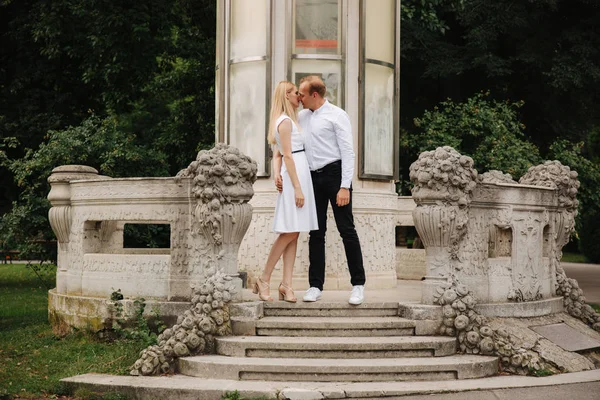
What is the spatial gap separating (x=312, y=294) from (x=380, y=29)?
4.04 metres

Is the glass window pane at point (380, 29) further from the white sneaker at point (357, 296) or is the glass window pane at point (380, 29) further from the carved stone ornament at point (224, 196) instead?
the white sneaker at point (357, 296)

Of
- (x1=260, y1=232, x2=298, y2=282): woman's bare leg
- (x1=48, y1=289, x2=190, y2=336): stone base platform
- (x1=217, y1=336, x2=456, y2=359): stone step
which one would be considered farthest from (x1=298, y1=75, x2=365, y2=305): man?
(x1=48, y1=289, x2=190, y2=336): stone base platform

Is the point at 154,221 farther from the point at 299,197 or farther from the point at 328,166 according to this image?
the point at 328,166

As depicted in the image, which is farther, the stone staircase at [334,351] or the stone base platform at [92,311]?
the stone base platform at [92,311]

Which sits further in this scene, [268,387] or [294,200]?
[294,200]

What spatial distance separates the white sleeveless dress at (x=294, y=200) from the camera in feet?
31.2

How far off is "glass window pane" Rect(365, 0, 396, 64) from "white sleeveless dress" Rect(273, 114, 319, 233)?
278 centimetres

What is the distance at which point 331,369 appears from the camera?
8.29m

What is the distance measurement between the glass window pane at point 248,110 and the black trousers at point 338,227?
2.15m

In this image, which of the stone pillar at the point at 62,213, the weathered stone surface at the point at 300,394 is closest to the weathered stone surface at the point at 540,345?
the weathered stone surface at the point at 300,394

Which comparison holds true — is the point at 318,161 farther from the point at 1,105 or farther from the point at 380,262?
the point at 1,105

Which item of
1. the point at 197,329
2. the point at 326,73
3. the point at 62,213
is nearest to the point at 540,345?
the point at 197,329

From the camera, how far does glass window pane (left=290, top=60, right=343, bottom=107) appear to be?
11.8 metres

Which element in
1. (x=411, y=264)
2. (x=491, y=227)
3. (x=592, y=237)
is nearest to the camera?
(x=491, y=227)
